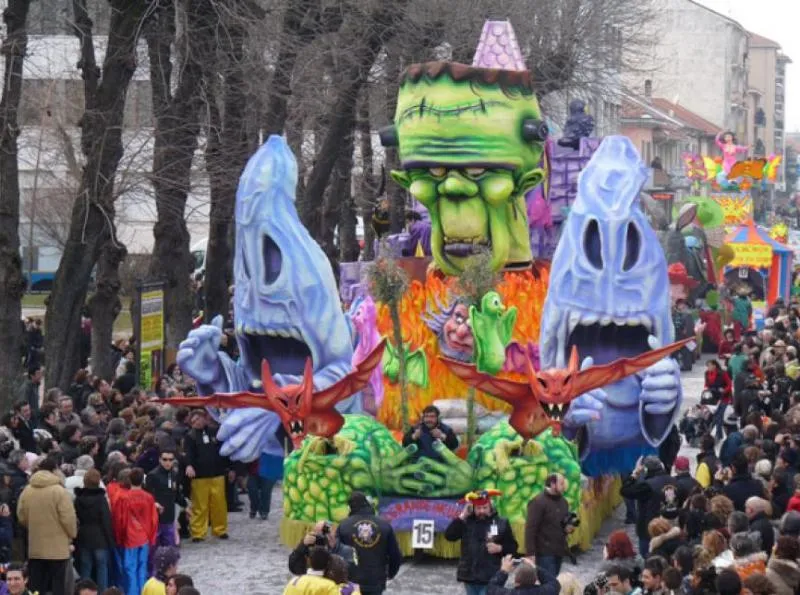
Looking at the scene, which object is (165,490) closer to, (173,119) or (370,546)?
(370,546)

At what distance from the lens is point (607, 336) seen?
18.5 metres

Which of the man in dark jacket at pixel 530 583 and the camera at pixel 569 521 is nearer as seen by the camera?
the man in dark jacket at pixel 530 583

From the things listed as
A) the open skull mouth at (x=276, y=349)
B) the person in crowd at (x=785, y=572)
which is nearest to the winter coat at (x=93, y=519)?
the open skull mouth at (x=276, y=349)

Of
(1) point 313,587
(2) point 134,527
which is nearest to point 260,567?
(2) point 134,527

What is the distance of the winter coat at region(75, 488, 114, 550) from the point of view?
610 inches

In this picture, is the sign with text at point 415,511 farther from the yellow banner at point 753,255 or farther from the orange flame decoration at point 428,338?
the yellow banner at point 753,255

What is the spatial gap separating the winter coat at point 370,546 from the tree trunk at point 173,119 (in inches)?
391

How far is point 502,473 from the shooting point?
17188mm

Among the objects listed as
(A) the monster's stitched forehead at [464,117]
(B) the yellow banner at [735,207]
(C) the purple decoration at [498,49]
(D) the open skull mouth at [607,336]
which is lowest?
(D) the open skull mouth at [607,336]

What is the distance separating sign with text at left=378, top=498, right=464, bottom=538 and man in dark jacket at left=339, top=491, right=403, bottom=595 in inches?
126

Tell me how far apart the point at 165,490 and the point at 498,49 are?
644 centimetres

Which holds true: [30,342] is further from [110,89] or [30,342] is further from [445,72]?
[445,72]

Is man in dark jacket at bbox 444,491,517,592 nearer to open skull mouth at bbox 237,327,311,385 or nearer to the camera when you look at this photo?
the camera

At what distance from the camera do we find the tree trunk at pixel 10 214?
21.3 meters
